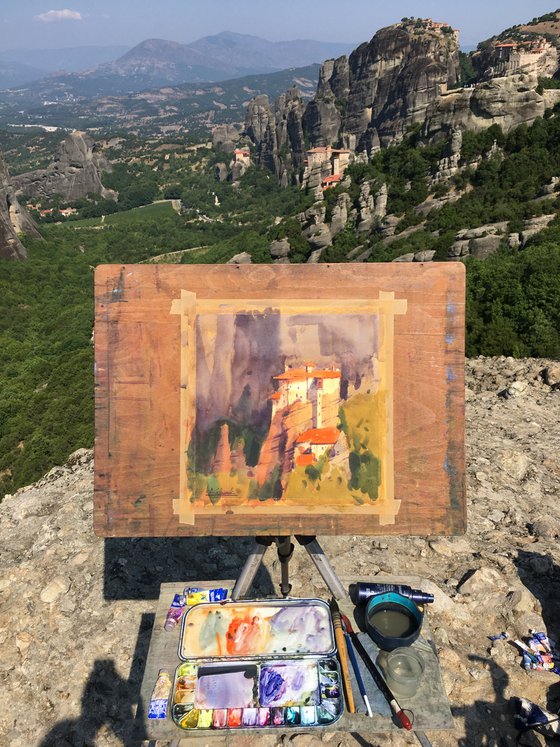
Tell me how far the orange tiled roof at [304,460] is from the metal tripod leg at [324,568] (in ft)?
2.08

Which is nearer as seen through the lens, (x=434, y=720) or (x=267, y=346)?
(x=434, y=720)

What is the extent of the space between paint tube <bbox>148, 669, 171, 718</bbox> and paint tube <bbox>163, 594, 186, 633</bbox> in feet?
1.08

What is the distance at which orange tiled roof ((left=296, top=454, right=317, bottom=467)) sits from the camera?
3.22m

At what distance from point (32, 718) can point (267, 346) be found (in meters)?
3.80

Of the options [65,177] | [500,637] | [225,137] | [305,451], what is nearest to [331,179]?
[500,637]

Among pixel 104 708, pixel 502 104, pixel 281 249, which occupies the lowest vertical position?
pixel 104 708

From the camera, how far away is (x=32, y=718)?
4.13 metres

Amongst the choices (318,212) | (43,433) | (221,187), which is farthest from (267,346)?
(221,187)

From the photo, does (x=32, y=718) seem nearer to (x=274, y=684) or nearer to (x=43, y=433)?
(x=274, y=684)

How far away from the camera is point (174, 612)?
3.46 m

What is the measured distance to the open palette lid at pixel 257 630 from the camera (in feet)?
9.89

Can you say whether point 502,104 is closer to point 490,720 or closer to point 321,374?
point 321,374

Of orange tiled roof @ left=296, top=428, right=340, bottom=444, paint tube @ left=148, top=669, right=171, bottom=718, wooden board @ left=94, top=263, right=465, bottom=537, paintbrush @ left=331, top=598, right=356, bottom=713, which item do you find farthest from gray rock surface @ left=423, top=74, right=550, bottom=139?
paint tube @ left=148, top=669, right=171, bottom=718

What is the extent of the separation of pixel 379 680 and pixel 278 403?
5.91 feet
